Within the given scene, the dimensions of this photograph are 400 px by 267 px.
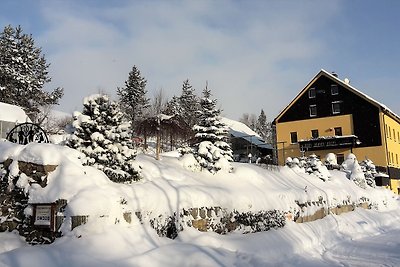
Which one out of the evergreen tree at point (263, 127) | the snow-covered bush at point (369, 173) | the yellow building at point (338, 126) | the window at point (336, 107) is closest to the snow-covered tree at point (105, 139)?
the snow-covered bush at point (369, 173)

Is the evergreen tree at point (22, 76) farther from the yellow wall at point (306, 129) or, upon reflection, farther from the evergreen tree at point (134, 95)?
the yellow wall at point (306, 129)

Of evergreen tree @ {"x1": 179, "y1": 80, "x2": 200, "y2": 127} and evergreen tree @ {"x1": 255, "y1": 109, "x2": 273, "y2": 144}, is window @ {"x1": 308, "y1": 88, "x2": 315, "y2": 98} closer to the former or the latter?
evergreen tree @ {"x1": 179, "y1": 80, "x2": 200, "y2": 127}

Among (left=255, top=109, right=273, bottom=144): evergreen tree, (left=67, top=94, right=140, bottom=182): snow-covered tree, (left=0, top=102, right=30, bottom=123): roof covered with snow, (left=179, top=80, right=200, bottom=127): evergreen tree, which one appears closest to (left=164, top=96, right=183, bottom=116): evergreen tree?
(left=179, top=80, right=200, bottom=127): evergreen tree

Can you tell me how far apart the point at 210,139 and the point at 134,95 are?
1735 inches

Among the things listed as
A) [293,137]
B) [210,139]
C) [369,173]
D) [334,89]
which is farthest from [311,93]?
[210,139]

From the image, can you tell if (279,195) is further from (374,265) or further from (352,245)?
(374,265)

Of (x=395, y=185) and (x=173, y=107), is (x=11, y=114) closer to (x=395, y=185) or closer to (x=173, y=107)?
(x=173, y=107)

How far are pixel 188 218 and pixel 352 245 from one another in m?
6.62

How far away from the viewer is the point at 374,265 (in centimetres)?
1038

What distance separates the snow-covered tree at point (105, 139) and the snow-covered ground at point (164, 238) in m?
0.55

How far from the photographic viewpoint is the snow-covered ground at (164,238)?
26.5ft

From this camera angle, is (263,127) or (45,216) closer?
(45,216)

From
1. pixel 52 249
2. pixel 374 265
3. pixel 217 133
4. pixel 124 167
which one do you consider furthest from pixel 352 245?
pixel 52 249

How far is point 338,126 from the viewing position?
4719cm
